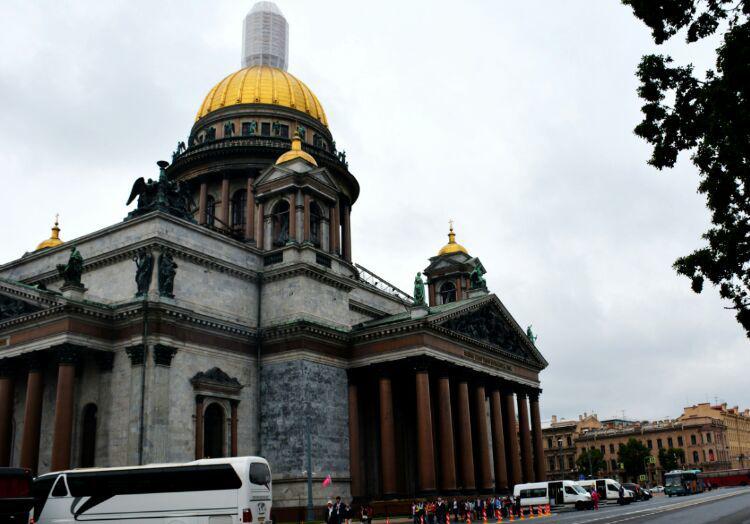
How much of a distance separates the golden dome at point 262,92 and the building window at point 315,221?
634 inches

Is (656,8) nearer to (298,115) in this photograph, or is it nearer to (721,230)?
(721,230)

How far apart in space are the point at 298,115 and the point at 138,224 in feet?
82.6

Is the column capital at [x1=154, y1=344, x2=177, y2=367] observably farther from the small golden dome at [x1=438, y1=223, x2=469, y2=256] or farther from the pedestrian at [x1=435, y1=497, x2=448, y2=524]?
the small golden dome at [x1=438, y1=223, x2=469, y2=256]

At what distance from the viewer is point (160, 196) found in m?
44.2

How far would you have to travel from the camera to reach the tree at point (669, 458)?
425ft

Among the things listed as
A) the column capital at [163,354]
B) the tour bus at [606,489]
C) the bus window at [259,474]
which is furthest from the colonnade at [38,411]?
the tour bus at [606,489]

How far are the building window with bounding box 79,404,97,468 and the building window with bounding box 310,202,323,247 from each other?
61.3ft

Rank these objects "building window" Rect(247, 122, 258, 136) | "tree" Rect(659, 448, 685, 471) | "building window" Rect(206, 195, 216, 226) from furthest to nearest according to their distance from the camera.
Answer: "tree" Rect(659, 448, 685, 471) < "building window" Rect(247, 122, 258, 136) < "building window" Rect(206, 195, 216, 226)

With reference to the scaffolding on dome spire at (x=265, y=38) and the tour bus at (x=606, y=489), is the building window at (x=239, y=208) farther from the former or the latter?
the tour bus at (x=606, y=489)

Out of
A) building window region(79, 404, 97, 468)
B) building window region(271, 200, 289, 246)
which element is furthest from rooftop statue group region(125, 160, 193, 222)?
building window region(79, 404, 97, 468)

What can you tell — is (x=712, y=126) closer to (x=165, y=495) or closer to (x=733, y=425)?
(x=165, y=495)

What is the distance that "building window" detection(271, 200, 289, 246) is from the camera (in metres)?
51.8

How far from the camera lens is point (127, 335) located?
40.5 metres

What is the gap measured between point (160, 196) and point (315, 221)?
490 inches
